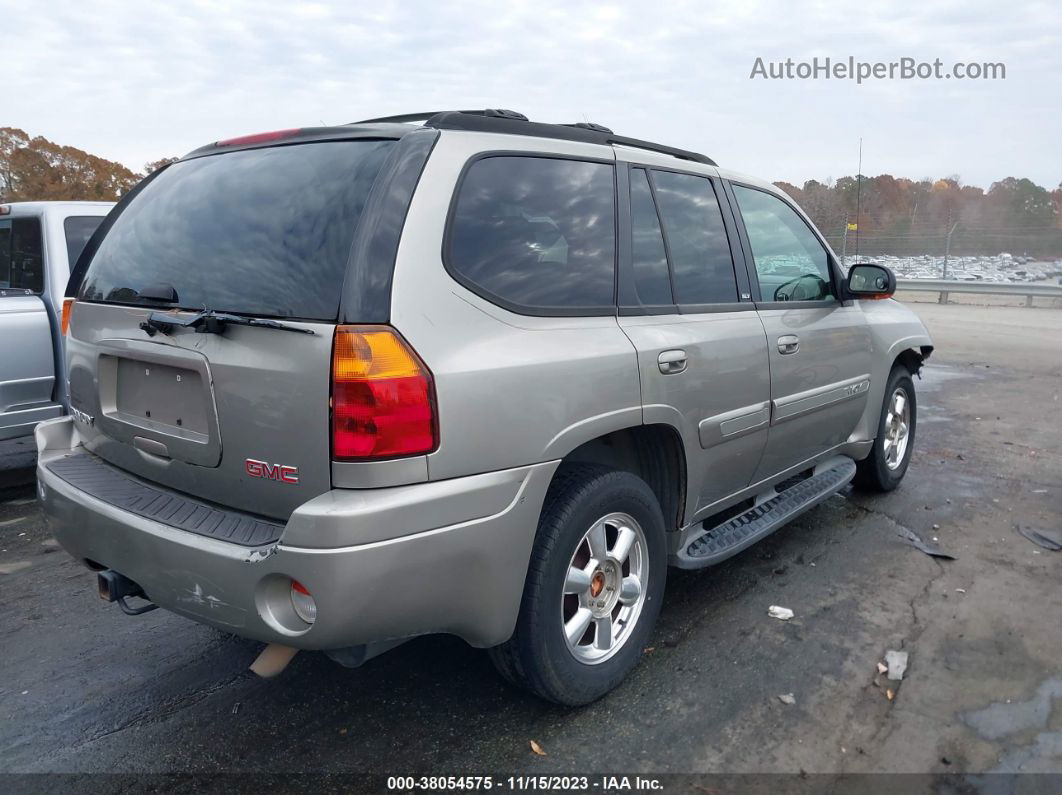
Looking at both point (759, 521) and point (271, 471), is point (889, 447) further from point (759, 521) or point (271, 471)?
point (271, 471)

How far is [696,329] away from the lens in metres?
3.15

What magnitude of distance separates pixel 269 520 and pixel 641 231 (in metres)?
1.74

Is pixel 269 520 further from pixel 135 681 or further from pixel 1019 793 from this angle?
pixel 1019 793

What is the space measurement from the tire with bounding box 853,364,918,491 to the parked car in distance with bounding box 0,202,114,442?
5.13m

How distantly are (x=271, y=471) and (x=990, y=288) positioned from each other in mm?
22231

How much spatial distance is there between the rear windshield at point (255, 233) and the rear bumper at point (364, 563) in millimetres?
572

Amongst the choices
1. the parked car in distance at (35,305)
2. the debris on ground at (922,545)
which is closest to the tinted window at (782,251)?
the debris on ground at (922,545)

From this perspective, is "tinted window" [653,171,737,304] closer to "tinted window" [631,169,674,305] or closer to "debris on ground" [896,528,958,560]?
"tinted window" [631,169,674,305]

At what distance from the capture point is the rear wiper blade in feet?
7.32

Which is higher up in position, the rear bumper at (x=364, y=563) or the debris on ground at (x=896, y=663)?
the rear bumper at (x=364, y=563)

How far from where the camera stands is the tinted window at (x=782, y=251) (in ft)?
12.6

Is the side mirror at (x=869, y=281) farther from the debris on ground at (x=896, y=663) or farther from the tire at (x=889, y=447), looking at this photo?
the debris on ground at (x=896, y=663)

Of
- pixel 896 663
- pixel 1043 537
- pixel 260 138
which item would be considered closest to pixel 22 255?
pixel 260 138

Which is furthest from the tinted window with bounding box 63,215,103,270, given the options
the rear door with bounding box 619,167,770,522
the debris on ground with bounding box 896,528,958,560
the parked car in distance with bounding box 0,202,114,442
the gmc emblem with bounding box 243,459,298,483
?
the debris on ground with bounding box 896,528,958,560
